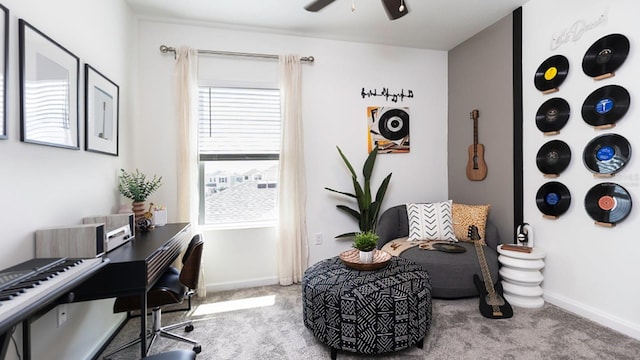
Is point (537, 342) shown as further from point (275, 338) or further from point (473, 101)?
point (473, 101)

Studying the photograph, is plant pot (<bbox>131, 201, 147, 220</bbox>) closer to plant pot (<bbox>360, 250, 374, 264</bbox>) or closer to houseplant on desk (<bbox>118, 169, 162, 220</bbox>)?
houseplant on desk (<bbox>118, 169, 162, 220</bbox>)

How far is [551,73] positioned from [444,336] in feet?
8.00

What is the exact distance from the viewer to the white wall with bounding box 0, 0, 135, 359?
51.0 inches

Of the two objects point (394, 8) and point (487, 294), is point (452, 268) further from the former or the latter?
point (394, 8)

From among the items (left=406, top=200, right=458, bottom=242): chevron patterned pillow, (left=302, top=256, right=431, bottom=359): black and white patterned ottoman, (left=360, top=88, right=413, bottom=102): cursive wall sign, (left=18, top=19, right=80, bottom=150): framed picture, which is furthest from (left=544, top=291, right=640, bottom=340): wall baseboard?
(left=18, top=19, right=80, bottom=150): framed picture

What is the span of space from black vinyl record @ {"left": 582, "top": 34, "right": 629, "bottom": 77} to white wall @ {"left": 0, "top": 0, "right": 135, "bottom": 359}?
369 cm

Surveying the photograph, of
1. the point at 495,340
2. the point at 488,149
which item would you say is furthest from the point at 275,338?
the point at 488,149

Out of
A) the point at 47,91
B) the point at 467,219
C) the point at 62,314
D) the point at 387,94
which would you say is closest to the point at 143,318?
the point at 62,314

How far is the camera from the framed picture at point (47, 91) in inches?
53.4

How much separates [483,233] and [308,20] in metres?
2.87

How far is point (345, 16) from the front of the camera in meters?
2.85

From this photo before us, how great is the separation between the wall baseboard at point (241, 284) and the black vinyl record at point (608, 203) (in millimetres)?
2953

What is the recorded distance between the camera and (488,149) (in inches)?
123

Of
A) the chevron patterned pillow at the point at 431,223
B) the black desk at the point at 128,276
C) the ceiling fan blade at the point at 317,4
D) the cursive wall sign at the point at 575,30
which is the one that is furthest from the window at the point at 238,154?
the cursive wall sign at the point at 575,30
